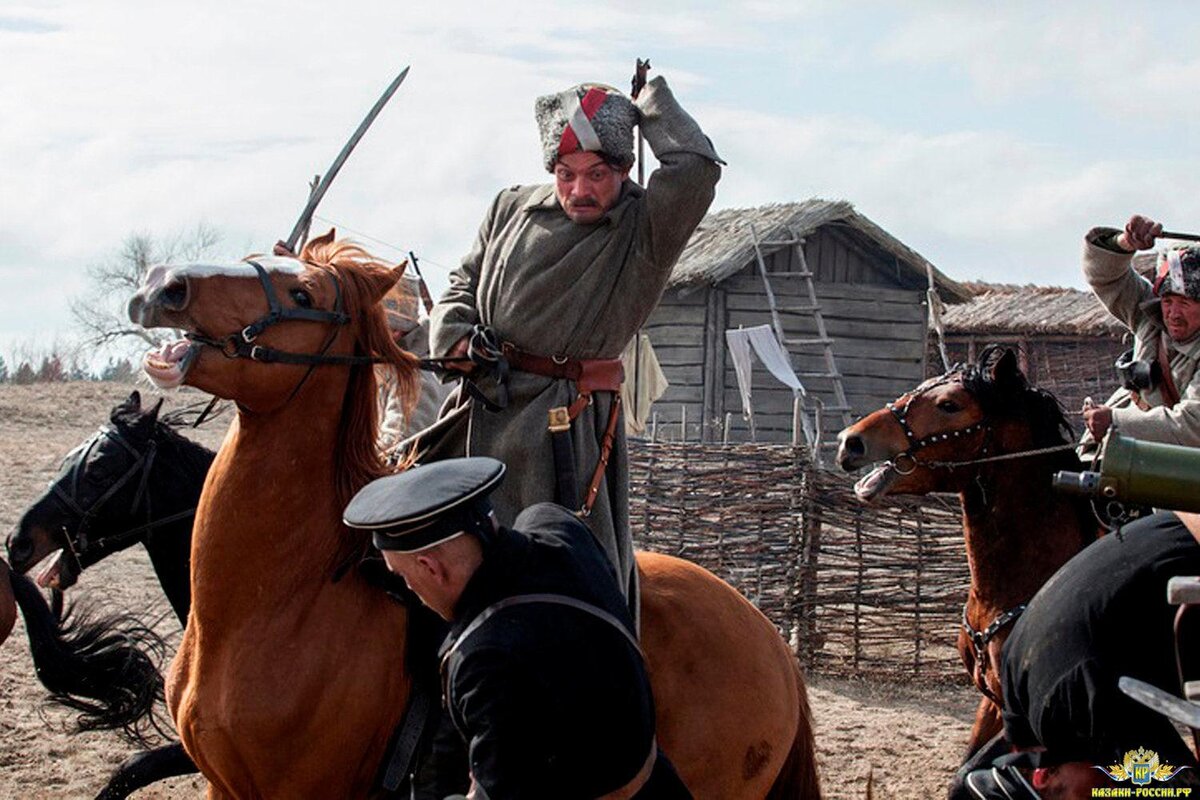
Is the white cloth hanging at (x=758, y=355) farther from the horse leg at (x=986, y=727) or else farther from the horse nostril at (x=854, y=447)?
the horse leg at (x=986, y=727)

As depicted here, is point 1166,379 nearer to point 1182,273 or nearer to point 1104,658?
point 1182,273

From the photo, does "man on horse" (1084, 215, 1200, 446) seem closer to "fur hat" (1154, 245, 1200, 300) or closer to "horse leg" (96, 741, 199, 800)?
"fur hat" (1154, 245, 1200, 300)

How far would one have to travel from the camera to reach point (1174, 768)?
2.95m

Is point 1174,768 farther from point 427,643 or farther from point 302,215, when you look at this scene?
point 302,215

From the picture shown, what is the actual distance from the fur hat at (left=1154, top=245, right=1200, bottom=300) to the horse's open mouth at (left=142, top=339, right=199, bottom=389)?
3.72 meters

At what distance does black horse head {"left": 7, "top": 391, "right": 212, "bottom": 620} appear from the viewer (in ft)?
19.6

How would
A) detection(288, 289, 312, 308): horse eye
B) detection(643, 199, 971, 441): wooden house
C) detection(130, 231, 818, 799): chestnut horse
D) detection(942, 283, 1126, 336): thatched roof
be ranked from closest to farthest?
detection(130, 231, 818, 799): chestnut horse → detection(288, 289, 312, 308): horse eye → detection(643, 199, 971, 441): wooden house → detection(942, 283, 1126, 336): thatched roof

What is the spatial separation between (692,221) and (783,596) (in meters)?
6.89

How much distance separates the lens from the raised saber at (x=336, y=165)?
5.50 metres

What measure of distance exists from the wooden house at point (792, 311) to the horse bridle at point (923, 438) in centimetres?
1720

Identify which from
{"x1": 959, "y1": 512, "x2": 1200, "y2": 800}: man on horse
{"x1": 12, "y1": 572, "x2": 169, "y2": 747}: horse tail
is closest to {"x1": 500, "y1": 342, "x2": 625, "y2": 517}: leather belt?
{"x1": 959, "y1": 512, "x2": 1200, "y2": 800}: man on horse

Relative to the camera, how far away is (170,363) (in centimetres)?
397

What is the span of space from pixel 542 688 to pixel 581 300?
1873mm

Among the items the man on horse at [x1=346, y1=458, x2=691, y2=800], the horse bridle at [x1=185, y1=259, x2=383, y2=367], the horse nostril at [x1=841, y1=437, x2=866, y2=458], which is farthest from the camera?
the horse nostril at [x1=841, y1=437, x2=866, y2=458]
